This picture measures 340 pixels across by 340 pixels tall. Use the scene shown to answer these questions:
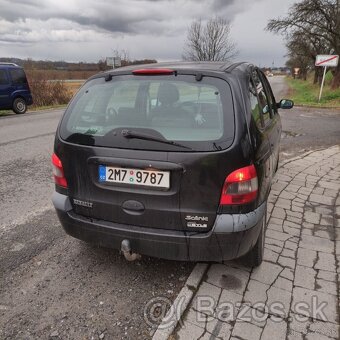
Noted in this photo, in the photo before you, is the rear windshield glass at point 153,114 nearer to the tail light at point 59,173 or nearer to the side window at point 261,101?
the tail light at point 59,173

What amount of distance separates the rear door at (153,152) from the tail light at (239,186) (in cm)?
5

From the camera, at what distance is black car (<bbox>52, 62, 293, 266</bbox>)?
2.28m

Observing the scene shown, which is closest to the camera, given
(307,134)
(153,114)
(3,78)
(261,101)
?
(153,114)

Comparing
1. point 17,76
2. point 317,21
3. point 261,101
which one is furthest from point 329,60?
point 261,101

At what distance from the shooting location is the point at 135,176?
238cm

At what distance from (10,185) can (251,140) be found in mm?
4098

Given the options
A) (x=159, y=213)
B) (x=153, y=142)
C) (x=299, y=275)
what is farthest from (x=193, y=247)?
(x=299, y=275)

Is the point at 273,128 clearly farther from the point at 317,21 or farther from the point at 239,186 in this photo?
the point at 317,21

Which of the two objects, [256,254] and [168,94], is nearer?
[168,94]

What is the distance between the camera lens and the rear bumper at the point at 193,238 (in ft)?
7.69

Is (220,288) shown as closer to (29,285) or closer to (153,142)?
(153,142)

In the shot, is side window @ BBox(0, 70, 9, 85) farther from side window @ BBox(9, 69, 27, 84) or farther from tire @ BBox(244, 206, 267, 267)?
tire @ BBox(244, 206, 267, 267)

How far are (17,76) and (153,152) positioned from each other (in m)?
14.5

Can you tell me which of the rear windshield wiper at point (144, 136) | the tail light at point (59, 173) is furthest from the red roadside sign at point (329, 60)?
the tail light at point (59, 173)
